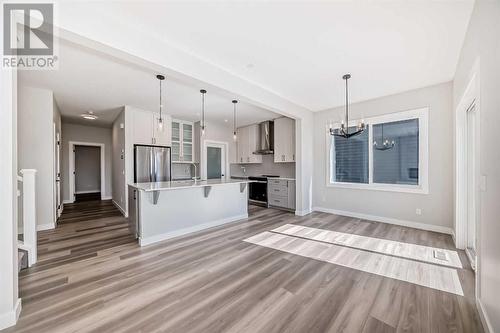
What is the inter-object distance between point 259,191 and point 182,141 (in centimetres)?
300

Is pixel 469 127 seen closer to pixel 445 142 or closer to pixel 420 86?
pixel 445 142

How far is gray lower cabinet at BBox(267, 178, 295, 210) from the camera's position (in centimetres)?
572

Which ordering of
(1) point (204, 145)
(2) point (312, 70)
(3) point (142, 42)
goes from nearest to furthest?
(3) point (142, 42) → (2) point (312, 70) → (1) point (204, 145)

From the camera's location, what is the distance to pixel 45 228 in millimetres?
4086

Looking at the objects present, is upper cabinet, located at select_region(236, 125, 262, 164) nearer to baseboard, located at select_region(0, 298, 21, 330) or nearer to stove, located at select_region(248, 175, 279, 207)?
stove, located at select_region(248, 175, 279, 207)

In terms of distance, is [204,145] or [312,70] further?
[204,145]

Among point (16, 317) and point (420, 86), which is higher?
point (420, 86)

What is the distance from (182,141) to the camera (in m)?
6.69

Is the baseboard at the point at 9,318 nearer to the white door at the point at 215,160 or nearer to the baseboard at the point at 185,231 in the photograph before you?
the baseboard at the point at 185,231

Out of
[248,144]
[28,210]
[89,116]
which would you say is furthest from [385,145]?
Result: [89,116]

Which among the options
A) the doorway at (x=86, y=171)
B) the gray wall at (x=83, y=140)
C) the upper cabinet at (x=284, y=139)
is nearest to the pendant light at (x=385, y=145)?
the upper cabinet at (x=284, y=139)

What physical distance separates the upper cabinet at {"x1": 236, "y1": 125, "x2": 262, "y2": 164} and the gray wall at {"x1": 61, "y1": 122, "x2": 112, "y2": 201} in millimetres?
Answer: 5093

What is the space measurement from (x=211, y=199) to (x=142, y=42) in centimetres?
291

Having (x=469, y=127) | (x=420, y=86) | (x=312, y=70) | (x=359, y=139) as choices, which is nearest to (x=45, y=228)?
(x=312, y=70)
